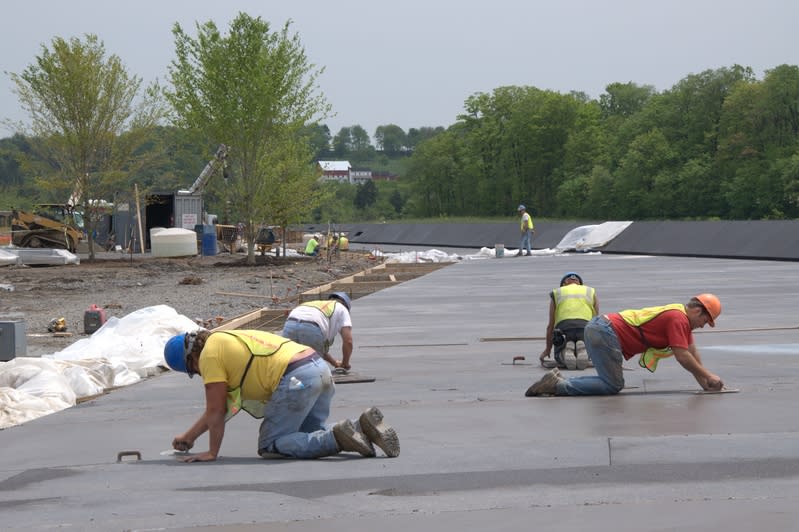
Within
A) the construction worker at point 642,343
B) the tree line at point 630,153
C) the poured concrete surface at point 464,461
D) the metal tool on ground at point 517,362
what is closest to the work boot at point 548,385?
the construction worker at point 642,343

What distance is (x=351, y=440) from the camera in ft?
25.0

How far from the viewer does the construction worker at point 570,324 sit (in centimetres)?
1253

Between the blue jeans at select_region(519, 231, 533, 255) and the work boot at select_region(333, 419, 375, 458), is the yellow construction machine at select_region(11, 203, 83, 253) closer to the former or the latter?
the blue jeans at select_region(519, 231, 533, 255)

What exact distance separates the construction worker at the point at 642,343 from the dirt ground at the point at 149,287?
333 inches

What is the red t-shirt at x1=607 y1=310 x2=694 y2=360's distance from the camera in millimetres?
9844

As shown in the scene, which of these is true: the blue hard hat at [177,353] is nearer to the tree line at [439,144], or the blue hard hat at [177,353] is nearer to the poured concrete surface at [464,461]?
the poured concrete surface at [464,461]

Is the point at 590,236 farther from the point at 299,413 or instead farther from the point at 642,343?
the point at 299,413

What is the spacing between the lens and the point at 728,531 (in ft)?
17.2

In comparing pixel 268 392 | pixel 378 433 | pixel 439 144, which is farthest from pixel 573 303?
pixel 439 144

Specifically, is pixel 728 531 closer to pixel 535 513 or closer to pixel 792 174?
pixel 535 513

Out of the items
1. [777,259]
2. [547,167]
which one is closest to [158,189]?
[777,259]

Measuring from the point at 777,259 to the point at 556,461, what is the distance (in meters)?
30.6

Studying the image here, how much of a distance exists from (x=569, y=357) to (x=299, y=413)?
18.3 ft

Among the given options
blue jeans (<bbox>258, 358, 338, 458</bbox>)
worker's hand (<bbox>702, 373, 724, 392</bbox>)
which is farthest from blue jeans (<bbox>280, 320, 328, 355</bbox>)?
worker's hand (<bbox>702, 373, 724, 392</bbox>)
